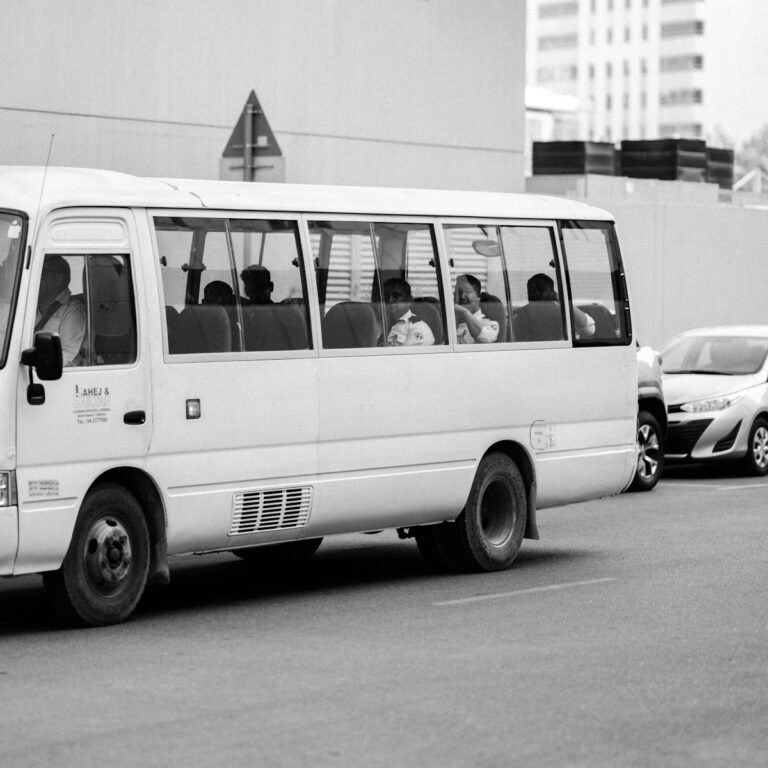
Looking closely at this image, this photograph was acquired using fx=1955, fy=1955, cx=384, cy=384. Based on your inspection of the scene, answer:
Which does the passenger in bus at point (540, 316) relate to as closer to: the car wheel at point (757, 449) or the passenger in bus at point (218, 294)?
the passenger in bus at point (218, 294)

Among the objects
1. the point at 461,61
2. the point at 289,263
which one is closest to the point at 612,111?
the point at 461,61

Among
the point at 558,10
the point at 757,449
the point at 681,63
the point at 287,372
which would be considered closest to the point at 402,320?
the point at 287,372

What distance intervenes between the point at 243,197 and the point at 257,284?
0.51m

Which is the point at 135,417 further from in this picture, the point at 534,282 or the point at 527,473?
the point at 534,282

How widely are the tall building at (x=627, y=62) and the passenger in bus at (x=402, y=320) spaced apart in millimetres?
162671

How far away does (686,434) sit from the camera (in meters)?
20.7

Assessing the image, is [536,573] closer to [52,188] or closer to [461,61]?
[52,188]

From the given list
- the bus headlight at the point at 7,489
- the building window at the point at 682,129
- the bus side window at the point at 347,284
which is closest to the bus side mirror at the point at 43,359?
the bus headlight at the point at 7,489

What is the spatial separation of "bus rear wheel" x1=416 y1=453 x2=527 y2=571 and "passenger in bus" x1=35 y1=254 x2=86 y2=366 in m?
3.43

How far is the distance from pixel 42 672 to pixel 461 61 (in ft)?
50.3

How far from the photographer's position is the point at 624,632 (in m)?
10.0

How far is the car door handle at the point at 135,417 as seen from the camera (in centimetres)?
1035

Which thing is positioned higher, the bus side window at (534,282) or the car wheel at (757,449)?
the bus side window at (534,282)

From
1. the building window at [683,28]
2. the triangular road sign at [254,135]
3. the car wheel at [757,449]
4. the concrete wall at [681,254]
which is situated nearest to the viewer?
the triangular road sign at [254,135]
